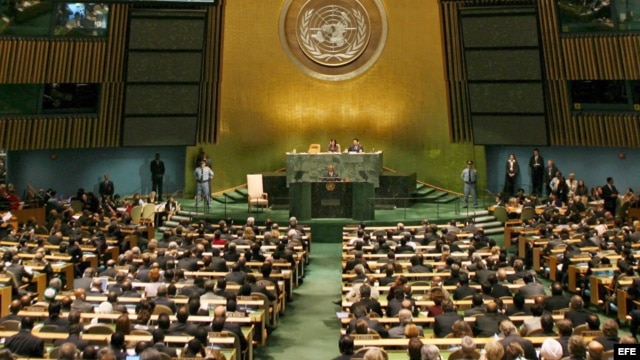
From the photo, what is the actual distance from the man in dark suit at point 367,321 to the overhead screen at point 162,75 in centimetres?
1512

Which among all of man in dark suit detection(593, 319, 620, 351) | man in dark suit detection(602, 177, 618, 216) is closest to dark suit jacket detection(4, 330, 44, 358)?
man in dark suit detection(593, 319, 620, 351)

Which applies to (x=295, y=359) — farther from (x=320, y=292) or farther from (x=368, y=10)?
(x=368, y=10)

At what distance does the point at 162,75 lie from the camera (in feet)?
78.2

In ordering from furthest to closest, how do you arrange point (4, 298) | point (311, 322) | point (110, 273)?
1. point (311, 322)
2. point (110, 273)
3. point (4, 298)

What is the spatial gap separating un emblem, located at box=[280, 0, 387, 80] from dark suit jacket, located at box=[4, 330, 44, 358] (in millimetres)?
19433

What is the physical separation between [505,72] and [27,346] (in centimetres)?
1757

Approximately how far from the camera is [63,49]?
77.6 ft

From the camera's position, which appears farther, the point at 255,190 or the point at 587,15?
the point at 255,190

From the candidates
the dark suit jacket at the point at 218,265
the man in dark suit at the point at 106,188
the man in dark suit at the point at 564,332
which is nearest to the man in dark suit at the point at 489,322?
the man in dark suit at the point at 564,332

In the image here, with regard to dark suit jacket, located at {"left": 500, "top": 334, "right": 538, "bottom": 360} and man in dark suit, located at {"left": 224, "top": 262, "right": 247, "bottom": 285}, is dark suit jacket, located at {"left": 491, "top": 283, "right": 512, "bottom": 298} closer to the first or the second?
dark suit jacket, located at {"left": 500, "top": 334, "right": 538, "bottom": 360}

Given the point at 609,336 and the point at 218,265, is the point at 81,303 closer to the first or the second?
the point at 218,265

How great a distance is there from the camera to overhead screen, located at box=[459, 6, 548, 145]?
22984mm

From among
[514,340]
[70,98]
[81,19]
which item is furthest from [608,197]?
[70,98]

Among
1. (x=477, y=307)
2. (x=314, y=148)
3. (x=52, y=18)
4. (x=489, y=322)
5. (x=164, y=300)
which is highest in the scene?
(x=52, y=18)
